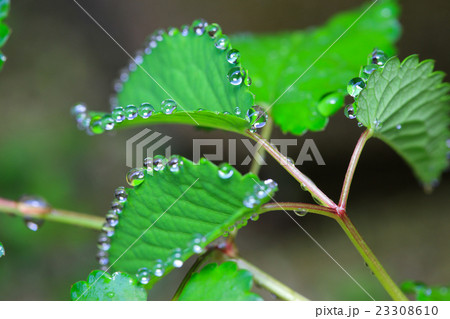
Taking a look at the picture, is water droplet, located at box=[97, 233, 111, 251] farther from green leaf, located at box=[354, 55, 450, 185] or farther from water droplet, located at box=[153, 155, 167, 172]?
green leaf, located at box=[354, 55, 450, 185]

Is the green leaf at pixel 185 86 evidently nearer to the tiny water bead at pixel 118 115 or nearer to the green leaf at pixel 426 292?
the tiny water bead at pixel 118 115

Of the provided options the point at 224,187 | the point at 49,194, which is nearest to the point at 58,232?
the point at 49,194

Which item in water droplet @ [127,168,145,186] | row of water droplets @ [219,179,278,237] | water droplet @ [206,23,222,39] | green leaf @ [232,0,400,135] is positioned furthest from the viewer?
green leaf @ [232,0,400,135]

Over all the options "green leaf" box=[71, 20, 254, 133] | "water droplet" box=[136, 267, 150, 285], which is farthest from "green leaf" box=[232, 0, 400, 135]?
"water droplet" box=[136, 267, 150, 285]

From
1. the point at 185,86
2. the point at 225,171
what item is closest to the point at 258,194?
the point at 225,171

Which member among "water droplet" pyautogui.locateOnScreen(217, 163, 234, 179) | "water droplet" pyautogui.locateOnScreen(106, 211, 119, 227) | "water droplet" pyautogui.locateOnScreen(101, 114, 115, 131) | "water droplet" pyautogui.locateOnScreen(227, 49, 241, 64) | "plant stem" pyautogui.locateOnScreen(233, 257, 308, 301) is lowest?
"plant stem" pyautogui.locateOnScreen(233, 257, 308, 301)

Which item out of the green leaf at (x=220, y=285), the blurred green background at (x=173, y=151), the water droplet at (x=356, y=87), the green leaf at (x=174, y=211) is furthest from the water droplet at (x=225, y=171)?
the blurred green background at (x=173, y=151)

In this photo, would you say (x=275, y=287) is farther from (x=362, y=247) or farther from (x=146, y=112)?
(x=146, y=112)
